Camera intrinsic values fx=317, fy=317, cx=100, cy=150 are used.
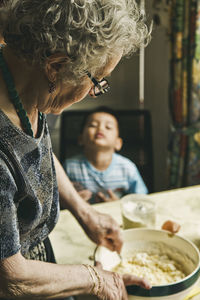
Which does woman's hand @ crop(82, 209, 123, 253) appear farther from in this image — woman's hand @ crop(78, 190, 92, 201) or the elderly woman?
woman's hand @ crop(78, 190, 92, 201)

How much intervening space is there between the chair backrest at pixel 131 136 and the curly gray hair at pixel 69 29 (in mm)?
1794

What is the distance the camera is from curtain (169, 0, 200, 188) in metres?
2.38

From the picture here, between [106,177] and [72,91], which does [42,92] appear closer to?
[72,91]

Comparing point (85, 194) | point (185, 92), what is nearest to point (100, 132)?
point (85, 194)

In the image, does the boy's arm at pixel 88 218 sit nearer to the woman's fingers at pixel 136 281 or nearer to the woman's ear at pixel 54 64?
the woman's fingers at pixel 136 281

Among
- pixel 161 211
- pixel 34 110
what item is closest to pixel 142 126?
pixel 161 211

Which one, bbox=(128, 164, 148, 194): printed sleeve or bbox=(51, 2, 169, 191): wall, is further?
bbox=(51, 2, 169, 191): wall

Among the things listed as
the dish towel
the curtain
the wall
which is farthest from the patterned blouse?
the wall

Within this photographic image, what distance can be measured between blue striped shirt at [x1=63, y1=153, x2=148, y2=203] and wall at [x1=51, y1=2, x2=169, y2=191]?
0.94 metres

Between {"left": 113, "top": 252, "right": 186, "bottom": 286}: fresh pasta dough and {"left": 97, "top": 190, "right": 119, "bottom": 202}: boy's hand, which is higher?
{"left": 113, "top": 252, "right": 186, "bottom": 286}: fresh pasta dough

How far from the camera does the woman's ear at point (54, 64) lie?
705mm

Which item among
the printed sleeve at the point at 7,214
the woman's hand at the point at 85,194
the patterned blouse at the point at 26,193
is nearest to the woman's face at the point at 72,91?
the patterned blouse at the point at 26,193

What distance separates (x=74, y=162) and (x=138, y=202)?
1114 millimetres

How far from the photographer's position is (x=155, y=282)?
39.1 inches
